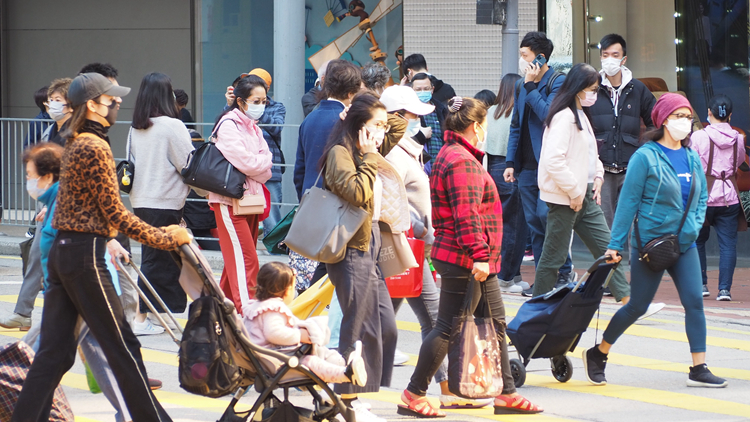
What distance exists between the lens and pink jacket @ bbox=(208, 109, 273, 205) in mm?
7477

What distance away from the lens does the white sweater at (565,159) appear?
804cm

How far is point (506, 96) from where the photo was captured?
10.2m

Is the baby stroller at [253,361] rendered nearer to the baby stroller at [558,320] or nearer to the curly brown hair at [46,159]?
the curly brown hair at [46,159]

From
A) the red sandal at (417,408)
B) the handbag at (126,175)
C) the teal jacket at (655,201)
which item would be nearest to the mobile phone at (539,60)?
the teal jacket at (655,201)

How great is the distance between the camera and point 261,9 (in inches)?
629

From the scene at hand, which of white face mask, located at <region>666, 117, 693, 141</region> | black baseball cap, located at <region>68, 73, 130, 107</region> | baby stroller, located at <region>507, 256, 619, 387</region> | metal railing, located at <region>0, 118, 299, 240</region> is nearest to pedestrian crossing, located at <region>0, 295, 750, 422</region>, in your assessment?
baby stroller, located at <region>507, 256, 619, 387</region>

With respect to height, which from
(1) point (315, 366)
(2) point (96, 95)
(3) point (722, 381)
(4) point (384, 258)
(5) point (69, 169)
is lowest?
(3) point (722, 381)

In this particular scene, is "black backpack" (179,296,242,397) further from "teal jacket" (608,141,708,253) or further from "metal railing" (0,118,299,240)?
"metal railing" (0,118,299,240)

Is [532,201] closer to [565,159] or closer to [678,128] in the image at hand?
[565,159]

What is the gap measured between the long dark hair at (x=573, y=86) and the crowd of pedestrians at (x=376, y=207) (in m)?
0.02

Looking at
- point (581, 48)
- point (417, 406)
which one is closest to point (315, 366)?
point (417, 406)

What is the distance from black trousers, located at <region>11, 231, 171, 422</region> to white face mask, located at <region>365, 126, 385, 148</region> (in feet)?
4.93

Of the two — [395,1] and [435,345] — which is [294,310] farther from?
[395,1]

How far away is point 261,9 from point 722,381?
35.7ft
